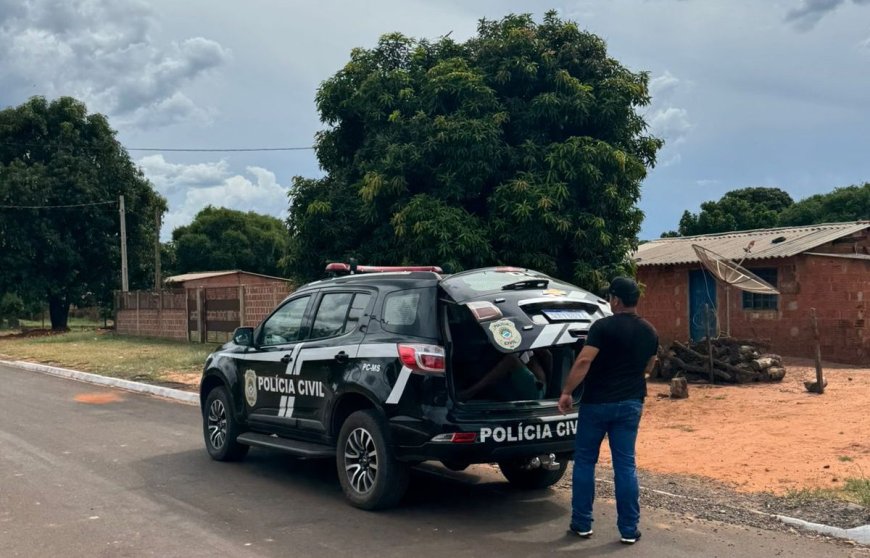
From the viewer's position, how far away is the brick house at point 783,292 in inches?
721

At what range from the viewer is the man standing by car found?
218 inches

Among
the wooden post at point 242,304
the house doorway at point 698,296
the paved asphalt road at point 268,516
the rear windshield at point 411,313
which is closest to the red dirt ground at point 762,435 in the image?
the paved asphalt road at point 268,516

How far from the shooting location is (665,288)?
22781 millimetres

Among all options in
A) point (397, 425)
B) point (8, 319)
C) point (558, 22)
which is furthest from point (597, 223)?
point (8, 319)

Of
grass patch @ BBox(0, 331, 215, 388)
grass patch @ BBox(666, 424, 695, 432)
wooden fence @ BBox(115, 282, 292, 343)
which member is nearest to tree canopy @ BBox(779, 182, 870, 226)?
wooden fence @ BBox(115, 282, 292, 343)

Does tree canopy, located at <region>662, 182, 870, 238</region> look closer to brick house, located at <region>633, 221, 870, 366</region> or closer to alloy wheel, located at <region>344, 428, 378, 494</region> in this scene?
brick house, located at <region>633, 221, 870, 366</region>

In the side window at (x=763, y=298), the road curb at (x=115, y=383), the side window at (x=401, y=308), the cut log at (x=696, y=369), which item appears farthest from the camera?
the side window at (x=763, y=298)

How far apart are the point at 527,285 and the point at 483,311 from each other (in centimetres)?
60

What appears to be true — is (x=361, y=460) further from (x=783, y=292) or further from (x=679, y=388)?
(x=783, y=292)

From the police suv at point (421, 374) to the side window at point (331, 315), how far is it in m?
0.01

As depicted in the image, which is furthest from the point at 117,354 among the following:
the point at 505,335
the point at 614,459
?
the point at 614,459

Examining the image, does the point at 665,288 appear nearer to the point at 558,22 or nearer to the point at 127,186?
the point at 558,22

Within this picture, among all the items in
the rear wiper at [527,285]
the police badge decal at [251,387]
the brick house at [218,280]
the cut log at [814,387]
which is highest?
the brick house at [218,280]

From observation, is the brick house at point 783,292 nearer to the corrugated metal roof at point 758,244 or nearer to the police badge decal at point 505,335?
the corrugated metal roof at point 758,244
